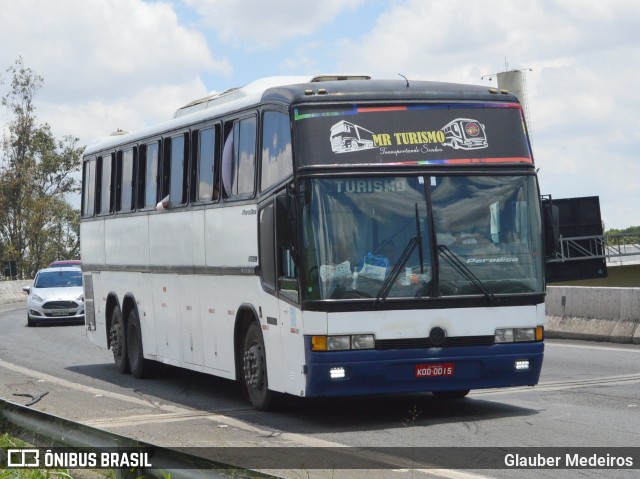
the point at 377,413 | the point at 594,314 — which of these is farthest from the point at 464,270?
the point at 594,314

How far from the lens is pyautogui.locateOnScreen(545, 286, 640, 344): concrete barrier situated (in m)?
22.1

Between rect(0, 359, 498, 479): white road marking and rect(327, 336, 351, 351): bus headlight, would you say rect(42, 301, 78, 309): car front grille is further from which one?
rect(327, 336, 351, 351): bus headlight

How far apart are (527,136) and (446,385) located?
2.69 meters

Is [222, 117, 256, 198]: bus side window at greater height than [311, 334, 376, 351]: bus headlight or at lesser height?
greater

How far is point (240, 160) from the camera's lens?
14367mm

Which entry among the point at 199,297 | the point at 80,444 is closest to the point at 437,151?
the point at 199,297

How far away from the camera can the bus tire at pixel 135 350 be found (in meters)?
19.0

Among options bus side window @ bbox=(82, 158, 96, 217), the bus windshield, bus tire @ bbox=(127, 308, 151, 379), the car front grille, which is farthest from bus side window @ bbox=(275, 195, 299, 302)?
the car front grille

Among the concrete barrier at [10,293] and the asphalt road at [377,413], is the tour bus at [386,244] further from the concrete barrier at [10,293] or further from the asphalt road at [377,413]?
the concrete barrier at [10,293]

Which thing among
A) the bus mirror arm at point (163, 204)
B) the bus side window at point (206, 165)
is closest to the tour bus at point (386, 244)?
the bus side window at point (206, 165)

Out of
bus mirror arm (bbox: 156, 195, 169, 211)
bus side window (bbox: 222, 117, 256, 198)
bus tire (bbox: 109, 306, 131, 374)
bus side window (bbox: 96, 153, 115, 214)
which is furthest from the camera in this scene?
bus side window (bbox: 96, 153, 115, 214)

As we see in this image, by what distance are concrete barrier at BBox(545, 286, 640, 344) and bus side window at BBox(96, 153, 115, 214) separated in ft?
28.2

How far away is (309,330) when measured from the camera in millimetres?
12188

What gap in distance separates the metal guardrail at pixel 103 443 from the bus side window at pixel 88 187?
459 inches
